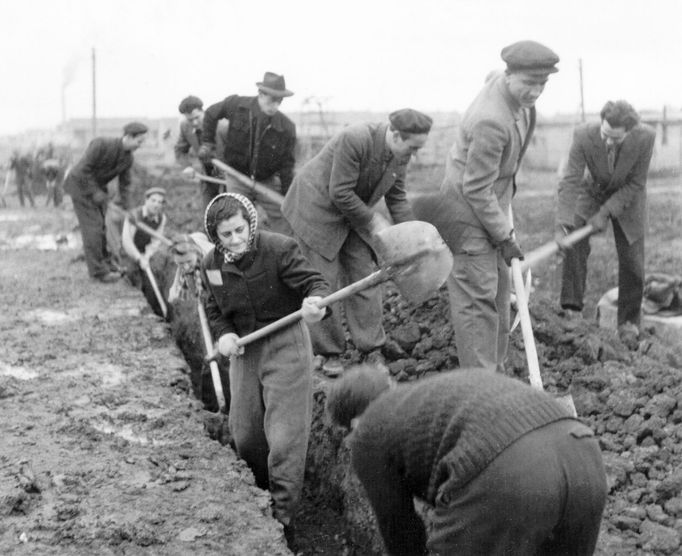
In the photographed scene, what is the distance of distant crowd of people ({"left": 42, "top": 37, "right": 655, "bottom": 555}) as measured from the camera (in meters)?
2.48

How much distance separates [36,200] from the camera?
915 inches

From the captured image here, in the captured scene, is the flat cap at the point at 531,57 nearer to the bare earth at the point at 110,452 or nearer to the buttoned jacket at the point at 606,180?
the buttoned jacket at the point at 606,180

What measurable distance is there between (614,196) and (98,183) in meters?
5.21

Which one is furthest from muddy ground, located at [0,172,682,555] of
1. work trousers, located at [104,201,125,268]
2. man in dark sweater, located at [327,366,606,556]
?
work trousers, located at [104,201,125,268]

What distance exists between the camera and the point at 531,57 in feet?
14.3

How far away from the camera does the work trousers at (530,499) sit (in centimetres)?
241

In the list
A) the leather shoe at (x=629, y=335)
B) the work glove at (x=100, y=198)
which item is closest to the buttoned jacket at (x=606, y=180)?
the leather shoe at (x=629, y=335)

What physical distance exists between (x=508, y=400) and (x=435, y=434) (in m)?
0.23

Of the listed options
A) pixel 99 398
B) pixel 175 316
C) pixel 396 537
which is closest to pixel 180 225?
pixel 175 316

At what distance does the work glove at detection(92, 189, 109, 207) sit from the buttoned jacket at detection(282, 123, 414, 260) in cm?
365

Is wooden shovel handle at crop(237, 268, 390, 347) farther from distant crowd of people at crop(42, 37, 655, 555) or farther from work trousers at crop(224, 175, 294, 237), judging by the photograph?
work trousers at crop(224, 175, 294, 237)

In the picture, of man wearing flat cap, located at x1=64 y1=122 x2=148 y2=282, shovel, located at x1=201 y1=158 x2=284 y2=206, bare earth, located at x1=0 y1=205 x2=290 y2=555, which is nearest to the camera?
bare earth, located at x1=0 y1=205 x2=290 y2=555

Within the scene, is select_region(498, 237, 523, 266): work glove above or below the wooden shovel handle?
above

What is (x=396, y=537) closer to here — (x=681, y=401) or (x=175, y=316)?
(x=681, y=401)
